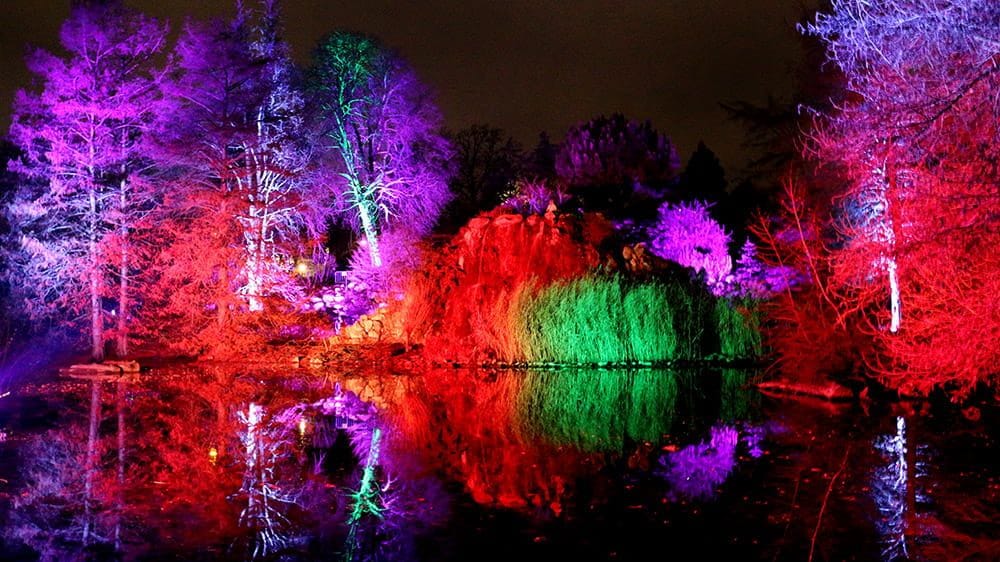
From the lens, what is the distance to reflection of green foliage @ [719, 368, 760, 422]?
1167 cm

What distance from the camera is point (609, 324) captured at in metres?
18.2

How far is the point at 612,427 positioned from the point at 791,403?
3.68 meters

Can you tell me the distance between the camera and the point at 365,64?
2652 cm

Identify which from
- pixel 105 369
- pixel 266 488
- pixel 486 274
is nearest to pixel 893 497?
pixel 266 488

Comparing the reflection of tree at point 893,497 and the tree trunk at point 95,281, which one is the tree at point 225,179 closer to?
the tree trunk at point 95,281

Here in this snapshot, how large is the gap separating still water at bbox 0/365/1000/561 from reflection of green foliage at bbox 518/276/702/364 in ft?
14.9

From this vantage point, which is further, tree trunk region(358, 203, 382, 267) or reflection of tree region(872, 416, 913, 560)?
tree trunk region(358, 203, 382, 267)

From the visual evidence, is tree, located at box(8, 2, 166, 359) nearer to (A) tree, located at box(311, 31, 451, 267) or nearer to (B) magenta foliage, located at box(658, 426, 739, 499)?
(A) tree, located at box(311, 31, 451, 267)

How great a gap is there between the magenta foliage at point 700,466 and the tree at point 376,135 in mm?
17866

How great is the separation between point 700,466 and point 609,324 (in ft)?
32.9

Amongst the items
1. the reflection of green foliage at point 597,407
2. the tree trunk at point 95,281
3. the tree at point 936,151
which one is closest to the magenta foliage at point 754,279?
the reflection of green foliage at point 597,407

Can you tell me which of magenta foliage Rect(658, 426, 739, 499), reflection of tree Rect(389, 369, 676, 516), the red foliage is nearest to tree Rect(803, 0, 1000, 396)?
magenta foliage Rect(658, 426, 739, 499)

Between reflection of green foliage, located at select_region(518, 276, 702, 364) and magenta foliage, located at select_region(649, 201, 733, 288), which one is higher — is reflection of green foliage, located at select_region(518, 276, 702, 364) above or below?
below

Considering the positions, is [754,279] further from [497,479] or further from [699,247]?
[497,479]
